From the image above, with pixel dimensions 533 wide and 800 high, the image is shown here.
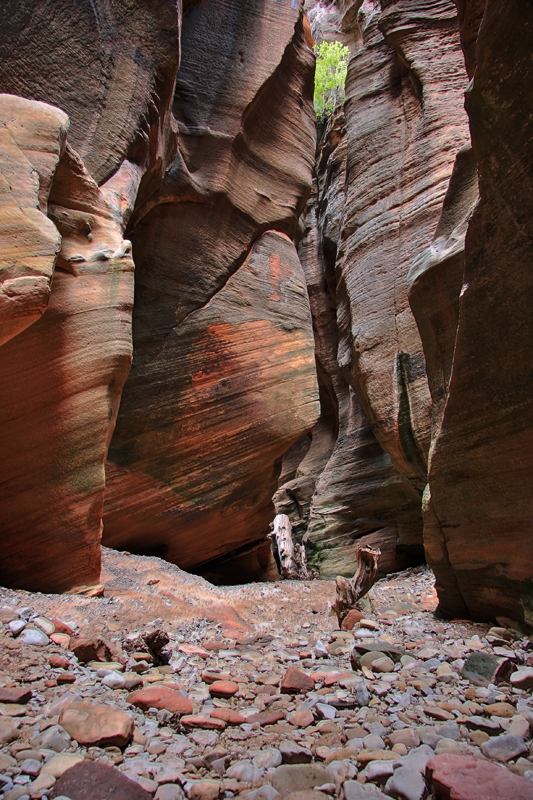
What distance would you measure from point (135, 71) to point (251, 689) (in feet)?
23.6

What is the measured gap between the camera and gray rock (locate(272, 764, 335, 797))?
1.63m

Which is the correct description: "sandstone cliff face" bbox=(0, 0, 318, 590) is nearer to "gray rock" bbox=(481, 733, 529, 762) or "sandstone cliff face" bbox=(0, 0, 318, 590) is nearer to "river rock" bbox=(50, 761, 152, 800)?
"river rock" bbox=(50, 761, 152, 800)

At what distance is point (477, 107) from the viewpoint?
2.95 metres

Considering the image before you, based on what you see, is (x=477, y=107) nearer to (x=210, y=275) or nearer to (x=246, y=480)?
(x=210, y=275)

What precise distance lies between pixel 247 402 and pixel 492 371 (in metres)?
5.27

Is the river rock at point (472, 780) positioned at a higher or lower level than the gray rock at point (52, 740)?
lower

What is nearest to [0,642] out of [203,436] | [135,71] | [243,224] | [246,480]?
[203,436]

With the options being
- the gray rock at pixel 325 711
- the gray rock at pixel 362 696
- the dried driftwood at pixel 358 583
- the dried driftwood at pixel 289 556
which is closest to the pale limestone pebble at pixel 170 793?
the gray rock at pixel 325 711

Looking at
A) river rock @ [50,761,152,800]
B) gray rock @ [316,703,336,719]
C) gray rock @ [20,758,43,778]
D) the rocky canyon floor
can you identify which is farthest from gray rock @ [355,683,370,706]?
gray rock @ [20,758,43,778]

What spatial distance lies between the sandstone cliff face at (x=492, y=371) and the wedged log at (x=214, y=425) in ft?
14.1

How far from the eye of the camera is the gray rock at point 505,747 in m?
1.75

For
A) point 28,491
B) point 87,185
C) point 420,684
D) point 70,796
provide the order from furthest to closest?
point 87,185
point 28,491
point 420,684
point 70,796

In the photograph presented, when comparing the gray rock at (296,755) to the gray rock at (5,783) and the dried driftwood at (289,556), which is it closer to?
the gray rock at (5,783)

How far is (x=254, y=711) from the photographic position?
2.32 metres
